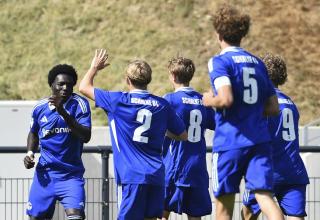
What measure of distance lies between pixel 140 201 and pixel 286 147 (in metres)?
1.58

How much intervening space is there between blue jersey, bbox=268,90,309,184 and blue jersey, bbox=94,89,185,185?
3.72 feet

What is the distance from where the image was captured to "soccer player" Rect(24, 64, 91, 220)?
1057 centimetres

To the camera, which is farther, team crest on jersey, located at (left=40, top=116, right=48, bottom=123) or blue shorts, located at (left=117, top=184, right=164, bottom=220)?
team crest on jersey, located at (left=40, top=116, right=48, bottom=123)

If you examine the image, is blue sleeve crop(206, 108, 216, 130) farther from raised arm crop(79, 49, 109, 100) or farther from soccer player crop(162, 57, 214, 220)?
raised arm crop(79, 49, 109, 100)

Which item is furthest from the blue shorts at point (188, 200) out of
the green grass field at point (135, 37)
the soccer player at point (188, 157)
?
the green grass field at point (135, 37)

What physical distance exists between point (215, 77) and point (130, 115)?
1469mm

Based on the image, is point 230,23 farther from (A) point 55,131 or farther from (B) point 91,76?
(A) point 55,131

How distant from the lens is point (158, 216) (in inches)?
396

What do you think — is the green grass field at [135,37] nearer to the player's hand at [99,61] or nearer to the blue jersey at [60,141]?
the blue jersey at [60,141]

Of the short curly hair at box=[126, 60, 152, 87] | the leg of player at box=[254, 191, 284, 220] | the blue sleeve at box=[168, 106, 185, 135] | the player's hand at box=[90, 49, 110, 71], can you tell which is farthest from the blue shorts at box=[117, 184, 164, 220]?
the leg of player at box=[254, 191, 284, 220]

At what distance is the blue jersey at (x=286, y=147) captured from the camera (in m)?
10.2

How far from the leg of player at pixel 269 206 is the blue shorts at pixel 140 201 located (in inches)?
57.7

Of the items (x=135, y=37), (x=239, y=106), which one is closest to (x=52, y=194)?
(x=239, y=106)

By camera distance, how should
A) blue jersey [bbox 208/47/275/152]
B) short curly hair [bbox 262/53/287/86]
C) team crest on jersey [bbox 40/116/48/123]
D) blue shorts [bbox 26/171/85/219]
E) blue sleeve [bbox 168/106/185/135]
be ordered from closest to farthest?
1. blue jersey [bbox 208/47/275/152]
2. blue sleeve [bbox 168/106/185/135]
3. short curly hair [bbox 262/53/287/86]
4. blue shorts [bbox 26/171/85/219]
5. team crest on jersey [bbox 40/116/48/123]
